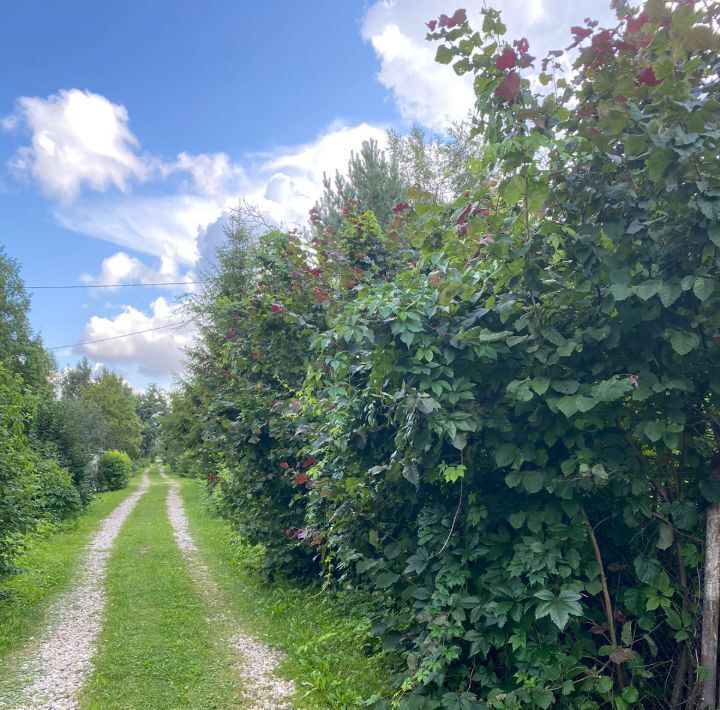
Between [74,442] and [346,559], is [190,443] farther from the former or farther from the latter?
[346,559]

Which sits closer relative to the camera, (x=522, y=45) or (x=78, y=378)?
(x=522, y=45)

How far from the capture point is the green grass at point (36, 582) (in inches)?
221

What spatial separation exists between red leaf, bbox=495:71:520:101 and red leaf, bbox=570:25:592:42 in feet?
1.25

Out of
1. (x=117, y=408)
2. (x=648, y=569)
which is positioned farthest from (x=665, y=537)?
(x=117, y=408)

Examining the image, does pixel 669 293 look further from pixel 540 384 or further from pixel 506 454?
pixel 506 454

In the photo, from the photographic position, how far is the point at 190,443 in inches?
791

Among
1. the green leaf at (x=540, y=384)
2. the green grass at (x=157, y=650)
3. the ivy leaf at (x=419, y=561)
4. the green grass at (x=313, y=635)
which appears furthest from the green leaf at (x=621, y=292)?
the green grass at (x=157, y=650)

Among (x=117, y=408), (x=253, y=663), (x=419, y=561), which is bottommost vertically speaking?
(x=253, y=663)

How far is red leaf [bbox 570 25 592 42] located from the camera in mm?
2516

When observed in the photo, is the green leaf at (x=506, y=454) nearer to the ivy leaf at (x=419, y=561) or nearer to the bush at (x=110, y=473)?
the ivy leaf at (x=419, y=561)

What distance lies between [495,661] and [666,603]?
3.45 feet

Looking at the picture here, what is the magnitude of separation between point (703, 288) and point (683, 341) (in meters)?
0.25

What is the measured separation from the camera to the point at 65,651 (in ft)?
16.6

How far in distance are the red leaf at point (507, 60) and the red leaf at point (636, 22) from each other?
518mm
